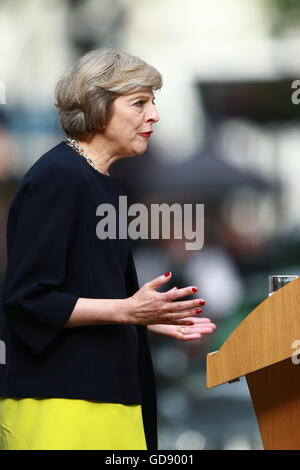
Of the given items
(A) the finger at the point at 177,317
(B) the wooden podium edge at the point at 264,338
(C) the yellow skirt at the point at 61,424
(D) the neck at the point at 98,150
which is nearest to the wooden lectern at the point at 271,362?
(B) the wooden podium edge at the point at 264,338

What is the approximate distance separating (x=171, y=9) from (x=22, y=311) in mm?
3315

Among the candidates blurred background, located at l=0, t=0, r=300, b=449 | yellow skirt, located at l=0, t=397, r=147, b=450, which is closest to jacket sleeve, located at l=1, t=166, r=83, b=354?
yellow skirt, located at l=0, t=397, r=147, b=450

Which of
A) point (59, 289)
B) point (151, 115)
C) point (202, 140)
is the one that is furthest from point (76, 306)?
point (202, 140)

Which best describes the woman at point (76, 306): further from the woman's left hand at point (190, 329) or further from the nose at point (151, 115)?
the woman's left hand at point (190, 329)

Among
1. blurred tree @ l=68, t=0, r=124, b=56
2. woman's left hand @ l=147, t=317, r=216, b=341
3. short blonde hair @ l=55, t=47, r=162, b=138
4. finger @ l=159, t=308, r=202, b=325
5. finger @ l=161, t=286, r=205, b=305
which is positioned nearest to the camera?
finger @ l=161, t=286, r=205, b=305

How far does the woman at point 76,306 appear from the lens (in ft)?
6.15

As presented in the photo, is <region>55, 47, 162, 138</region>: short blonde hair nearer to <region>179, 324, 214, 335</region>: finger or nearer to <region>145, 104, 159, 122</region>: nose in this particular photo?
<region>145, 104, 159, 122</region>: nose

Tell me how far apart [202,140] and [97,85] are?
2.77 metres

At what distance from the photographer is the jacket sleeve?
6.14 feet

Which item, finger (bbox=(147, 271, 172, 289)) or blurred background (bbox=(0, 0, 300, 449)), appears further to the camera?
blurred background (bbox=(0, 0, 300, 449))

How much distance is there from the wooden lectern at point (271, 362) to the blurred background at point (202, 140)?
2.69m

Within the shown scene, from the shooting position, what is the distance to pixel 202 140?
15.7ft

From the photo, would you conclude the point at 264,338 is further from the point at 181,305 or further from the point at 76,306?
the point at 76,306
